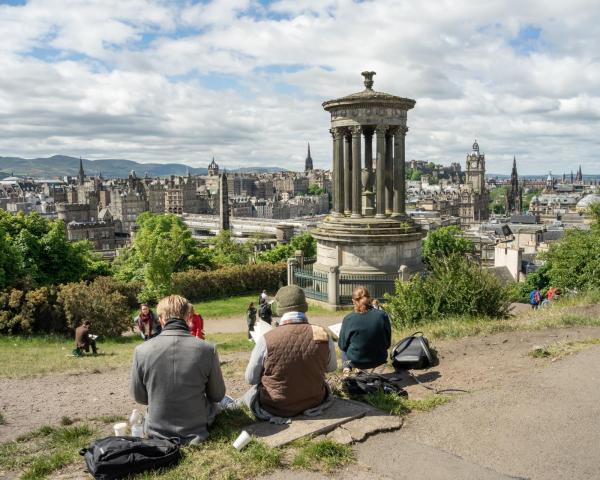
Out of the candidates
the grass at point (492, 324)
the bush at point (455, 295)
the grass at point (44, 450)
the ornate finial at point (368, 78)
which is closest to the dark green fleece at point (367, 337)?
the grass at point (492, 324)

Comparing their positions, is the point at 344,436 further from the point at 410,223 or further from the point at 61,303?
the point at 410,223

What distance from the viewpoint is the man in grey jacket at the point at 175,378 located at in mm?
5160

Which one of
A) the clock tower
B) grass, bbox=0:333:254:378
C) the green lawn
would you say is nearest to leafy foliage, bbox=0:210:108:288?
the green lawn

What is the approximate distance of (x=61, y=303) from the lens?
61.8ft

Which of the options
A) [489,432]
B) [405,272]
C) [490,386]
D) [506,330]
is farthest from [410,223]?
[489,432]

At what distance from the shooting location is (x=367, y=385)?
6.64m

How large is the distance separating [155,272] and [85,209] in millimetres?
92588

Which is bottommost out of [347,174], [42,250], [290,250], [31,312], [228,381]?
[31,312]

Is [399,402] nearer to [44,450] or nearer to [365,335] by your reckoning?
[365,335]

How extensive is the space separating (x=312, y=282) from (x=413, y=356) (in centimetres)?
1570

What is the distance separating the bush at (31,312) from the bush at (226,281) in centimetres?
900

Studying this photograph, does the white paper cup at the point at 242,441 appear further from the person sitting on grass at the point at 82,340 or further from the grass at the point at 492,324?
the person sitting on grass at the point at 82,340

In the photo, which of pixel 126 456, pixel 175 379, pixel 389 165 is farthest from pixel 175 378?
pixel 389 165

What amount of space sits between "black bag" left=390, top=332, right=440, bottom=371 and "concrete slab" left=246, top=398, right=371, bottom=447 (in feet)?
6.76
